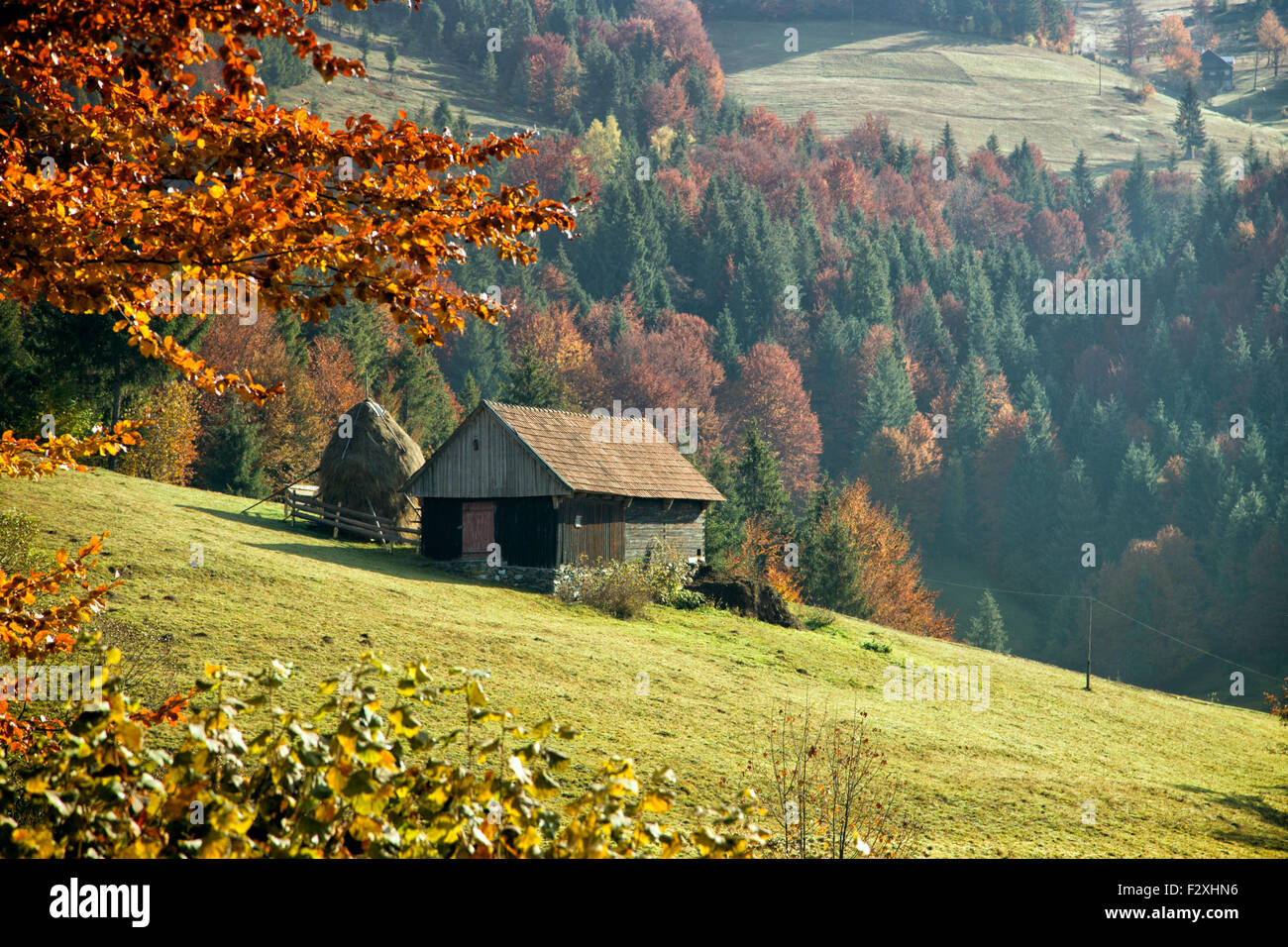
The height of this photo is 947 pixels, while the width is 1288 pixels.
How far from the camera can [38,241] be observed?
484 centimetres

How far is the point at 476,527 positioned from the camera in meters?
33.1

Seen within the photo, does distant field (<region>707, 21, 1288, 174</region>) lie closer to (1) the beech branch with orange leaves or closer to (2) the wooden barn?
(2) the wooden barn

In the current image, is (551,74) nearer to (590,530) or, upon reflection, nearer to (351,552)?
(351,552)

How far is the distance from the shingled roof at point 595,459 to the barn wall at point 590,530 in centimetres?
72

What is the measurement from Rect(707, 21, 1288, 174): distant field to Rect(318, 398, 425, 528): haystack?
140841mm

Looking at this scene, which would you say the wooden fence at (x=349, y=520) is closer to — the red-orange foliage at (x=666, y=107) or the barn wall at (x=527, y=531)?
the barn wall at (x=527, y=531)

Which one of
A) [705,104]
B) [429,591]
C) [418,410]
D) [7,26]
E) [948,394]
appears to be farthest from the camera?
[705,104]

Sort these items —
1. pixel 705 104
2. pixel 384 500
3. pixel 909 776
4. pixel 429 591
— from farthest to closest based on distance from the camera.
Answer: pixel 705 104
pixel 384 500
pixel 429 591
pixel 909 776

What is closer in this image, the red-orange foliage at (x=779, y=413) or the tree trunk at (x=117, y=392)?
the tree trunk at (x=117, y=392)

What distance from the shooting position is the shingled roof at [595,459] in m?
31.4

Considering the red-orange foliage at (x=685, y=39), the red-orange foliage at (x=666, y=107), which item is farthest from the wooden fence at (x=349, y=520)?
the red-orange foliage at (x=685, y=39)
